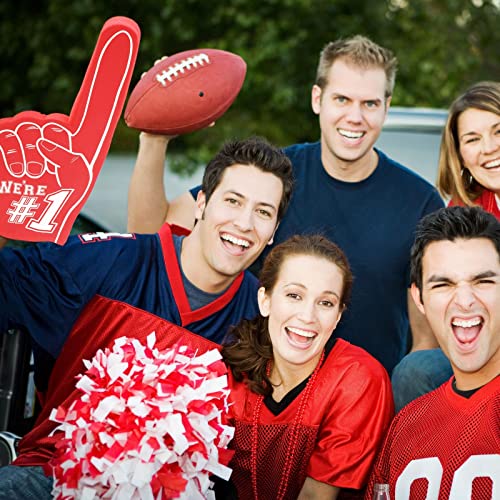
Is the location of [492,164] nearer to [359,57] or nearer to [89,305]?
[359,57]

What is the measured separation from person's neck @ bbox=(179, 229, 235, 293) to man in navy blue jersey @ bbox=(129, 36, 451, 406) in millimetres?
615

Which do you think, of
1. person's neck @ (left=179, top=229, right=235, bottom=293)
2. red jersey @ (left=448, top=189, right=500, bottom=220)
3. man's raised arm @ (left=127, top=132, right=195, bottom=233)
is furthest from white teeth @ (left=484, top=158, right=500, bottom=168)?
man's raised arm @ (left=127, top=132, right=195, bottom=233)

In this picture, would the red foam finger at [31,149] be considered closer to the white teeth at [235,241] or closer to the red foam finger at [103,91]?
the red foam finger at [103,91]

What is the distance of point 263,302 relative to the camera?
11.5 feet

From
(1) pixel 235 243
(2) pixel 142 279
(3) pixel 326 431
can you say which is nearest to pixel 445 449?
(3) pixel 326 431

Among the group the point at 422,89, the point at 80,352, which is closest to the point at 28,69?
the point at 422,89

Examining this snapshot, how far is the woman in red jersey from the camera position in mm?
3271

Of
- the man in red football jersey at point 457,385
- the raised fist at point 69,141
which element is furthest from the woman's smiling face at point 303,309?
the raised fist at point 69,141

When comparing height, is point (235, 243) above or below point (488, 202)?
below

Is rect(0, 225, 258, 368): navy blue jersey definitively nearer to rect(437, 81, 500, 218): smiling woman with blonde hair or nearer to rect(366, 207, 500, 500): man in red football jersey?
rect(366, 207, 500, 500): man in red football jersey

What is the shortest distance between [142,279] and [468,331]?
1.28 m

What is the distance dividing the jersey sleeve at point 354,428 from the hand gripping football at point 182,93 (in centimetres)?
130

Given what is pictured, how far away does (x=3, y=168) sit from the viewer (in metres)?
3.20

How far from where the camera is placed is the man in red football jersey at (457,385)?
2879mm
